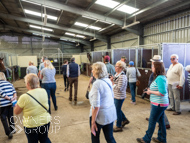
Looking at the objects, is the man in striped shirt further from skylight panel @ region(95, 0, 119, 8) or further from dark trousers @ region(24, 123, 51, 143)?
skylight panel @ region(95, 0, 119, 8)

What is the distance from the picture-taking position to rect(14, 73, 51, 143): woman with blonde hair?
5.04 ft

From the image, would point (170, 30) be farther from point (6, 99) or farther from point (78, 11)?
point (6, 99)

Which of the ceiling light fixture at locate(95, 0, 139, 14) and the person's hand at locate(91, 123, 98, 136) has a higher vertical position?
the ceiling light fixture at locate(95, 0, 139, 14)

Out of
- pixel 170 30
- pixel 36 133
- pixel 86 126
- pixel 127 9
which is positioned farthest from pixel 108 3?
pixel 36 133

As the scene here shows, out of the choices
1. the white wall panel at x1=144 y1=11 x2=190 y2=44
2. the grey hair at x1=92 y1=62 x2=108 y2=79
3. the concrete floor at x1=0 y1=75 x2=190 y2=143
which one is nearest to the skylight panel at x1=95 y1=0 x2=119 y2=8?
the white wall panel at x1=144 y1=11 x2=190 y2=44

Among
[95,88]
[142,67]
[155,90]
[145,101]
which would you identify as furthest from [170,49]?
[95,88]

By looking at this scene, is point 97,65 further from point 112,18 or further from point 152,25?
point 152,25

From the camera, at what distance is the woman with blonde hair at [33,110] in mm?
1537

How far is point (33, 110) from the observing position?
61.6 inches

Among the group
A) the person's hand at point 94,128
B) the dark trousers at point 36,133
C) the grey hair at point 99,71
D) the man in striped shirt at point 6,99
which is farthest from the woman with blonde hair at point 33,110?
the man in striped shirt at point 6,99

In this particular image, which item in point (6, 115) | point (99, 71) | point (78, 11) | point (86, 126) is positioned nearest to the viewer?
point (99, 71)

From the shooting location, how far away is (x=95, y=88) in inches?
60.3

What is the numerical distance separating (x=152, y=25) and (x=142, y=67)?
4.81 m

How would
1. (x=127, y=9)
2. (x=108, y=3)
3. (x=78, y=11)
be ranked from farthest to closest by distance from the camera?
(x=78, y=11) < (x=127, y=9) < (x=108, y=3)
